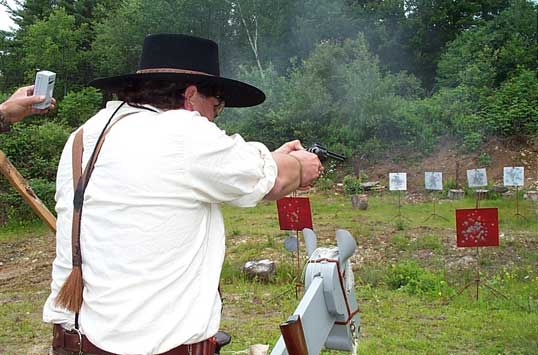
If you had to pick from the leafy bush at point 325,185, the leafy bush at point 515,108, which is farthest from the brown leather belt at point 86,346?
the leafy bush at point 515,108

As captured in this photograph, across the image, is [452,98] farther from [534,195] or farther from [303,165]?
[303,165]

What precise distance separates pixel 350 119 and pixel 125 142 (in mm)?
14882

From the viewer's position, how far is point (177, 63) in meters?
1.47

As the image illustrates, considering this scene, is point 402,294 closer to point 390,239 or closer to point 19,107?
point 390,239

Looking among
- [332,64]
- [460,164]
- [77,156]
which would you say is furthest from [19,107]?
[332,64]

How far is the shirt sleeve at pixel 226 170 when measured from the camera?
123 centimetres

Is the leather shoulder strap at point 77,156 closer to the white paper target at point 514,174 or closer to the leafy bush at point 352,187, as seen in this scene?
the white paper target at point 514,174

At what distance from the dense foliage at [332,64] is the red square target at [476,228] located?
882 cm

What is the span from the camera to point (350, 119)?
15852 mm

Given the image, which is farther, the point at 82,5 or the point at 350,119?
the point at 82,5

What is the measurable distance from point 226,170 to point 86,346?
51 centimetres

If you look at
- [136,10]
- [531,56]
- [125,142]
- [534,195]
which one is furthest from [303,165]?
[136,10]

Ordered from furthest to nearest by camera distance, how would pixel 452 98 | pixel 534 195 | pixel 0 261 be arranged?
pixel 452 98 → pixel 534 195 → pixel 0 261

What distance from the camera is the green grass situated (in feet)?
13.1
